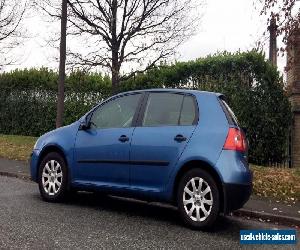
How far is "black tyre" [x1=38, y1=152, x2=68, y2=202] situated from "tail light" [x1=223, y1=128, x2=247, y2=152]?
8.73 ft

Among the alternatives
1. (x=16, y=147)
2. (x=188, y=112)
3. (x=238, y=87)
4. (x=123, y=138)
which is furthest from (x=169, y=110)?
(x=16, y=147)

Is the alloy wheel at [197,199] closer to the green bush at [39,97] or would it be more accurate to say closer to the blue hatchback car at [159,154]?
the blue hatchback car at [159,154]

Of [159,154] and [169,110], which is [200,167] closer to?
[159,154]

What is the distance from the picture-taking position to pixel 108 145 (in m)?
6.68

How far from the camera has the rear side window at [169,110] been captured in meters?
6.20

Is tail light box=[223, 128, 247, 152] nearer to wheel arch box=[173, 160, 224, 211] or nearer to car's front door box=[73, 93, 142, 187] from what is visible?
wheel arch box=[173, 160, 224, 211]

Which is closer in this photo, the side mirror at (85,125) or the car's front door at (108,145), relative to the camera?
the car's front door at (108,145)

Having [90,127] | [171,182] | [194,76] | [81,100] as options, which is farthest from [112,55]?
[171,182]

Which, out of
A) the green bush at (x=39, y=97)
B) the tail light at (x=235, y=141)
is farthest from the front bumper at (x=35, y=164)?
the green bush at (x=39, y=97)

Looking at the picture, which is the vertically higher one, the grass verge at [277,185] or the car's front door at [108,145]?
the car's front door at [108,145]

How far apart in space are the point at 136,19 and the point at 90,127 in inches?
338

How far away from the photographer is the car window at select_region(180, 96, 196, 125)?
20.1 feet

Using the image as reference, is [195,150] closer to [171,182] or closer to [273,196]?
[171,182]

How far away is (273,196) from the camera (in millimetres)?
8250
